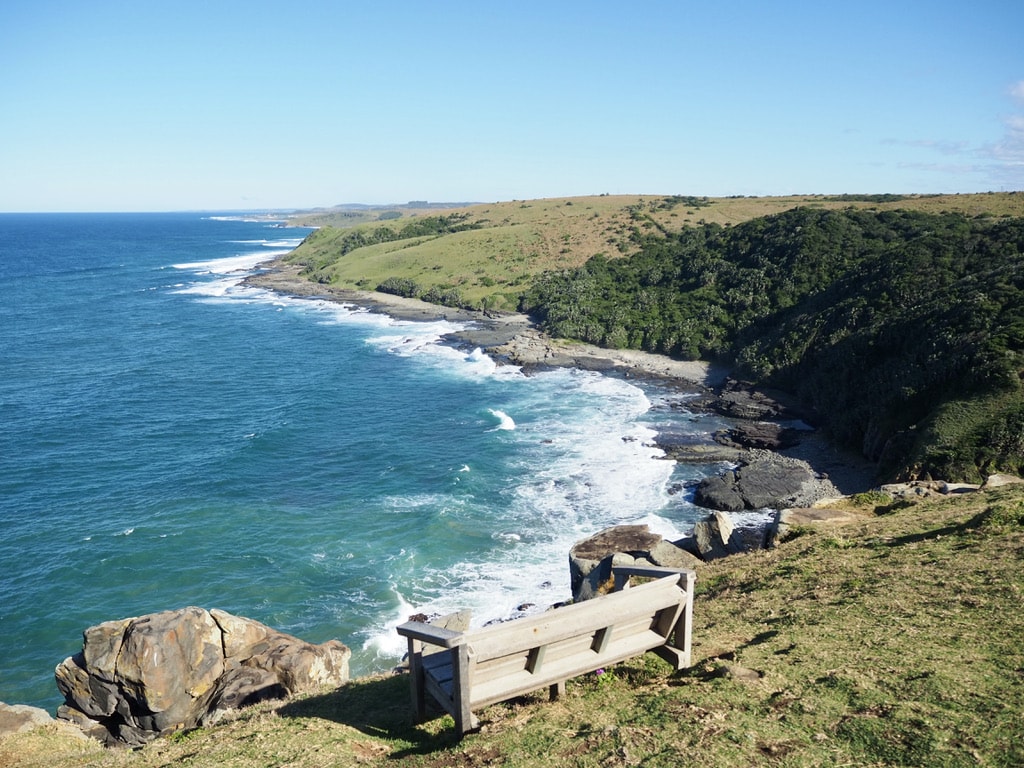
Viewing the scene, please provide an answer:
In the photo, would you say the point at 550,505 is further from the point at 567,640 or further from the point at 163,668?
the point at 567,640

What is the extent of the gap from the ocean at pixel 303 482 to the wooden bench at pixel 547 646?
15.9 metres

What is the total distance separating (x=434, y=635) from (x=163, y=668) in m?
12.2

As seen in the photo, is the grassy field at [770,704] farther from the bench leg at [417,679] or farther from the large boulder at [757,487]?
the large boulder at [757,487]

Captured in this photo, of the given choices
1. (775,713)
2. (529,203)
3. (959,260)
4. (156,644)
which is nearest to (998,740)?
(775,713)

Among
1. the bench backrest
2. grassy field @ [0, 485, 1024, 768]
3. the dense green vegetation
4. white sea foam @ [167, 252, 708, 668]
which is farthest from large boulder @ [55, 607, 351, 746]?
the dense green vegetation

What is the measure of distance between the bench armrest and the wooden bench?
0.01m

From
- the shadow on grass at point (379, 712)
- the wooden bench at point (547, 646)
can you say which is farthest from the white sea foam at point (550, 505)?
the wooden bench at point (547, 646)

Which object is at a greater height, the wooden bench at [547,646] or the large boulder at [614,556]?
the wooden bench at [547,646]

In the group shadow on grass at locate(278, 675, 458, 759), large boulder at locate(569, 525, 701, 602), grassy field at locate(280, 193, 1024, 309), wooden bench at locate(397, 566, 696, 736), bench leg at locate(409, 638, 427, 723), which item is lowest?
large boulder at locate(569, 525, 701, 602)

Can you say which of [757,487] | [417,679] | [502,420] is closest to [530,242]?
[502,420]

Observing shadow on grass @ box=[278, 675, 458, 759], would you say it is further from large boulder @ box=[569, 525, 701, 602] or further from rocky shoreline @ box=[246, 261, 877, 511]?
rocky shoreline @ box=[246, 261, 877, 511]

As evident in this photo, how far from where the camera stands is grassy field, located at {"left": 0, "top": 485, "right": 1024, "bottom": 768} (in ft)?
23.3

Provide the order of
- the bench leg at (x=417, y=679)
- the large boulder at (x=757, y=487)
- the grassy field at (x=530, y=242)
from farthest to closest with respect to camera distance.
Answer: the grassy field at (x=530, y=242)
the large boulder at (x=757, y=487)
the bench leg at (x=417, y=679)

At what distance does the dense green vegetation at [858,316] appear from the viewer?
105ft
